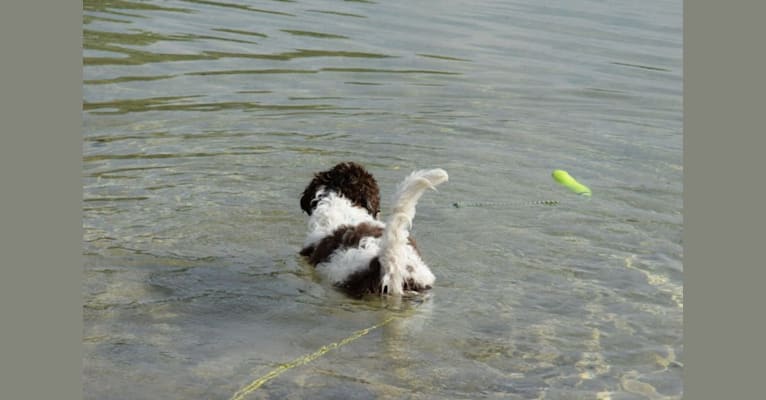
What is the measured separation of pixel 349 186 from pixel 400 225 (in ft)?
4.88

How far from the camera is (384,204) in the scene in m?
9.37

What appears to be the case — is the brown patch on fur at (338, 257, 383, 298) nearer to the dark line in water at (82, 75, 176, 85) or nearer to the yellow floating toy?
the yellow floating toy

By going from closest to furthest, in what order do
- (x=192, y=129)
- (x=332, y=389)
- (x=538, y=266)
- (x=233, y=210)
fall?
1. (x=332, y=389)
2. (x=538, y=266)
3. (x=233, y=210)
4. (x=192, y=129)

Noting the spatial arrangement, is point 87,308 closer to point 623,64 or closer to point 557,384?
point 557,384

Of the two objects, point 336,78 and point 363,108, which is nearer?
point 363,108

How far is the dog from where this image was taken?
6.74 m

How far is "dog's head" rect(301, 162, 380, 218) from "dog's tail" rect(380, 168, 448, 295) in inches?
49.6

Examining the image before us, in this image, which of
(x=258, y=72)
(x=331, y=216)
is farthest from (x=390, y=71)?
(x=331, y=216)

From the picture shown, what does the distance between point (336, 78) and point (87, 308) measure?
7.57 meters

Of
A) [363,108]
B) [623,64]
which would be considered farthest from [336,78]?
[623,64]

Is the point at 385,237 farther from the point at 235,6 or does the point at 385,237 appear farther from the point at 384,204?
the point at 235,6

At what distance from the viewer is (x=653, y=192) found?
32.5 ft

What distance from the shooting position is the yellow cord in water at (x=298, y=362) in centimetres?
585

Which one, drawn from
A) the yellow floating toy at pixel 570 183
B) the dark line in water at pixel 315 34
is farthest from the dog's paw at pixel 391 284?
the dark line in water at pixel 315 34
